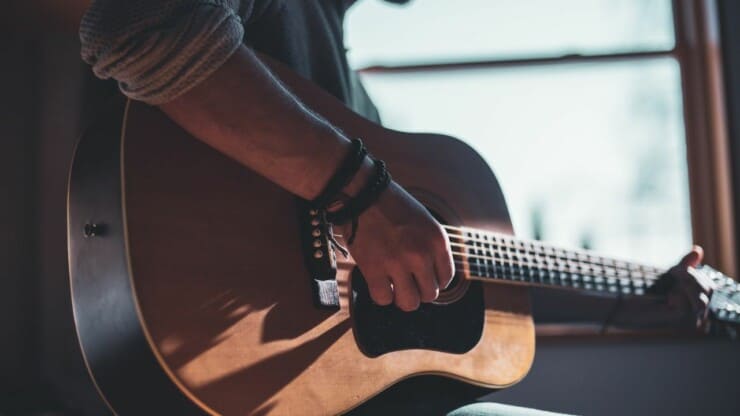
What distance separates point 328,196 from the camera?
2.27ft

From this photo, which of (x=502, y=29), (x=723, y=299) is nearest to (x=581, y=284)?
(x=723, y=299)

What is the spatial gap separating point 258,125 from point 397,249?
0.22m

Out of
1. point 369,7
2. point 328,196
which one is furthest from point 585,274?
point 369,7

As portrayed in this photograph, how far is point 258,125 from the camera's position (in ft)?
2.08

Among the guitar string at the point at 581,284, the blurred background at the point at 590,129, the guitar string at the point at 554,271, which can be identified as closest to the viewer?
the guitar string at the point at 554,271

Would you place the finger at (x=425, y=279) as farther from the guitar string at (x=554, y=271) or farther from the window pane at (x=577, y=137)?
the window pane at (x=577, y=137)

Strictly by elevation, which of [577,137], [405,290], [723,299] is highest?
[405,290]

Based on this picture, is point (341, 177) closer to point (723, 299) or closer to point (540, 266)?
point (540, 266)

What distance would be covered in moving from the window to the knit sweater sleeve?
1.38 meters

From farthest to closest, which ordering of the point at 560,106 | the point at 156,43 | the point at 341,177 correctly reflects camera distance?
the point at 560,106
the point at 341,177
the point at 156,43

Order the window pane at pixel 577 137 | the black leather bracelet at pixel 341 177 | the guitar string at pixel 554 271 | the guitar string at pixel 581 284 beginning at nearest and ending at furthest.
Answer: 1. the black leather bracelet at pixel 341 177
2. the guitar string at pixel 554 271
3. the guitar string at pixel 581 284
4. the window pane at pixel 577 137

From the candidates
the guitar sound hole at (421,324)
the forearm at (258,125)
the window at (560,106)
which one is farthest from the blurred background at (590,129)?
the forearm at (258,125)

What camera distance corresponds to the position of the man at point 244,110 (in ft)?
1.88

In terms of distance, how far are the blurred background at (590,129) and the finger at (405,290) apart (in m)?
1.16
